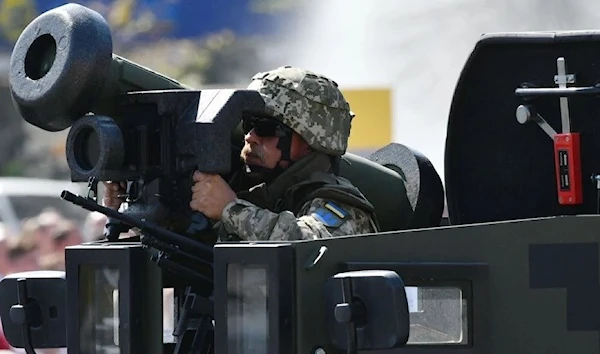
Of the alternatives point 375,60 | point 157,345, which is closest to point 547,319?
point 157,345

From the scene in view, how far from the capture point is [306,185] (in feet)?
17.0

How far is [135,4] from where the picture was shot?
738 inches

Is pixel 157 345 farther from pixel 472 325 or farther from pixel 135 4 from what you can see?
pixel 135 4

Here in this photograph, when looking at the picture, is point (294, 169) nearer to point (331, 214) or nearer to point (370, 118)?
point (331, 214)

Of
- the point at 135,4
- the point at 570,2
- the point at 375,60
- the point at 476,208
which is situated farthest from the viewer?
the point at 135,4

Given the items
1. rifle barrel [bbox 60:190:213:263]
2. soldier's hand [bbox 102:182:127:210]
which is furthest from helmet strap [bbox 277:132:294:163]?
rifle barrel [bbox 60:190:213:263]

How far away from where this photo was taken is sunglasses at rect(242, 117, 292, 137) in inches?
206

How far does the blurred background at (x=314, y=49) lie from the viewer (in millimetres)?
12547

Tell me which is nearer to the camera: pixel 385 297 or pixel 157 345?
pixel 385 297

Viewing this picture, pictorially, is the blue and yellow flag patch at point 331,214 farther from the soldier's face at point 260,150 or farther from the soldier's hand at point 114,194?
the soldier's hand at point 114,194

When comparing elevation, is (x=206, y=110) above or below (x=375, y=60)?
below

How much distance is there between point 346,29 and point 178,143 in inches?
407

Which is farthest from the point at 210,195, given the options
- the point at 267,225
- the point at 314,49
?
the point at 314,49

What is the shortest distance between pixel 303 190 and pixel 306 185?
24 mm
